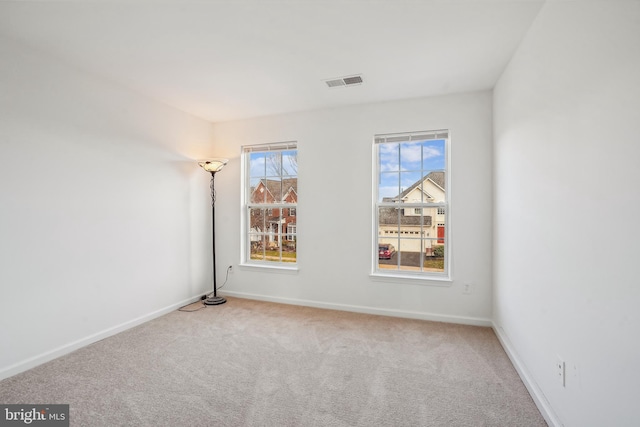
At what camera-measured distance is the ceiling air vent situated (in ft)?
9.64

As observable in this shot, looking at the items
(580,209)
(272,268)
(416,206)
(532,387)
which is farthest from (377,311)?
(580,209)

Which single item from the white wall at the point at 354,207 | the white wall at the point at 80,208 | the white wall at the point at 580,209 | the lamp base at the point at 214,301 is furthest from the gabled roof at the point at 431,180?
the white wall at the point at 80,208

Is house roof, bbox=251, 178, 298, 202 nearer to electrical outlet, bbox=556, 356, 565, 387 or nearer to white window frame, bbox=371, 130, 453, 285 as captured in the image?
white window frame, bbox=371, 130, 453, 285

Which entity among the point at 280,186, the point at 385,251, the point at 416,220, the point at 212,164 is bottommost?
the point at 385,251

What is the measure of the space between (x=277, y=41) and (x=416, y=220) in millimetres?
2428

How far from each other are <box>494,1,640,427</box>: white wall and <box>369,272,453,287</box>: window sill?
0.96 meters

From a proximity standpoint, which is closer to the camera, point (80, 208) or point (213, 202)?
point (80, 208)

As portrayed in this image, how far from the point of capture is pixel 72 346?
8.73 ft

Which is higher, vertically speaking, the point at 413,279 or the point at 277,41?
the point at 277,41

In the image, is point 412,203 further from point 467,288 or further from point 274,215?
point 274,215

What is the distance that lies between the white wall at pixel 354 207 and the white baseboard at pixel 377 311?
0.04 ft

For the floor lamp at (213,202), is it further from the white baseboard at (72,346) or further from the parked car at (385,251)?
the parked car at (385,251)

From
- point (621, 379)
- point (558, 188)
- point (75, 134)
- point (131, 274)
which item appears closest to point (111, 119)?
point (75, 134)

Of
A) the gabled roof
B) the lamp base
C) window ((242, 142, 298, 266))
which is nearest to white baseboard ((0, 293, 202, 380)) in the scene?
the lamp base
